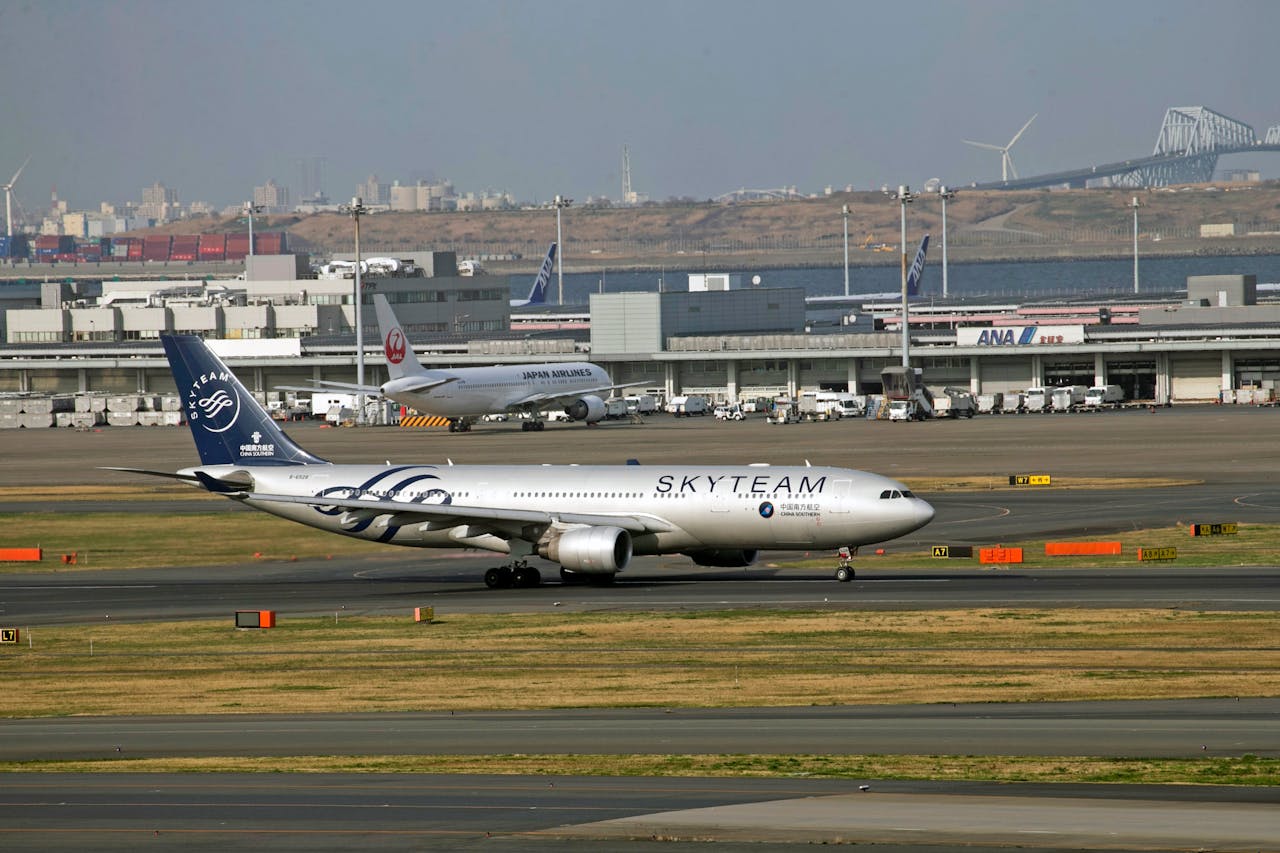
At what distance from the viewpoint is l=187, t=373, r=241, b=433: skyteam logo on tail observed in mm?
68250

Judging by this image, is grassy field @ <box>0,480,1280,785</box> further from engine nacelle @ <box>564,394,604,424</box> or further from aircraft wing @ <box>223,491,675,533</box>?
engine nacelle @ <box>564,394,604,424</box>

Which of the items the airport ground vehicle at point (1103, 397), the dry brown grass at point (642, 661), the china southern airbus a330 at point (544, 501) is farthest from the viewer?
the airport ground vehicle at point (1103, 397)

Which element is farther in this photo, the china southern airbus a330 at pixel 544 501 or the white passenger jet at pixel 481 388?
the white passenger jet at pixel 481 388

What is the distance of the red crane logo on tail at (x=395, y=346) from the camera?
140 metres

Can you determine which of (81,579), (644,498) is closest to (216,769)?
(644,498)

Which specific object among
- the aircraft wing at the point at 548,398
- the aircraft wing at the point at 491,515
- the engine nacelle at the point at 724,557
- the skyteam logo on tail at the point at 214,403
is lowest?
the engine nacelle at the point at 724,557

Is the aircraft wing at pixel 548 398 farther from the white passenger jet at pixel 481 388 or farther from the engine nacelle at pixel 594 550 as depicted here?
the engine nacelle at pixel 594 550

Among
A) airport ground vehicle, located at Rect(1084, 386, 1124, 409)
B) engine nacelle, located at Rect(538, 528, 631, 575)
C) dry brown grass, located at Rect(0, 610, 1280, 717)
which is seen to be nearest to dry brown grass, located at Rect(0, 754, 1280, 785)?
dry brown grass, located at Rect(0, 610, 1280, 717)

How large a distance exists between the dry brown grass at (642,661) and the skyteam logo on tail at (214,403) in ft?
47.4

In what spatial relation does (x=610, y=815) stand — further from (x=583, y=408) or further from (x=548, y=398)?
Result: (x=583, y=408)

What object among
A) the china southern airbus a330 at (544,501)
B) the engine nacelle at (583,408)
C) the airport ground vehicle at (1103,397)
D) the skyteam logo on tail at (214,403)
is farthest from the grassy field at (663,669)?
the airport ground vehicle at (1103,397)

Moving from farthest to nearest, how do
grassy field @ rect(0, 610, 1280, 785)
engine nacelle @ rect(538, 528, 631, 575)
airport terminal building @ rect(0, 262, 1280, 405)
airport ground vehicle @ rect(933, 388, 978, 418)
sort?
airport terminal building @ rect(0, 262, 1280, 405) → airport ground vehicle @ rect(933, 388, 978, 418) → engine nacelle @ rect(538, 528, 631, 575) → grassy field @ rect(0, 610, 1280, 785)

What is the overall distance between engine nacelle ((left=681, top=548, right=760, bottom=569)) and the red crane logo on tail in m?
80.9

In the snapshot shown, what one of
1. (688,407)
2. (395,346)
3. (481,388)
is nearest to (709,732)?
(395,346)
